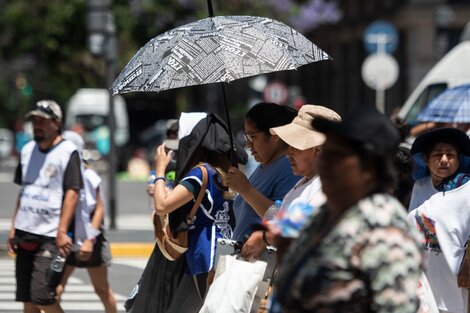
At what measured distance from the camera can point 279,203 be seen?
6027mm

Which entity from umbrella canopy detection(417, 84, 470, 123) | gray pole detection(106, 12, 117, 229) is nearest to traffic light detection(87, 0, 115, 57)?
gray pole detection(106, 12, 117, 229)

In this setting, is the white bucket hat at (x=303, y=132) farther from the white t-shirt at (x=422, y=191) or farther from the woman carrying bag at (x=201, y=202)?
the white t-shirt at (x=422, y=191)

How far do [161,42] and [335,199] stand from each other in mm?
3238

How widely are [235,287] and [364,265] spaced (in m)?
1.95

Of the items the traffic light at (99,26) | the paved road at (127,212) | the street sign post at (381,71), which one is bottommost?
the paved road at (127,212)

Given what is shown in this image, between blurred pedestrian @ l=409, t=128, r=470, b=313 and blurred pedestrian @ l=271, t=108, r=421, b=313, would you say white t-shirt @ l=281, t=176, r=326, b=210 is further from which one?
blurred pedestrian @ l=271, t=108, r=421, b=313

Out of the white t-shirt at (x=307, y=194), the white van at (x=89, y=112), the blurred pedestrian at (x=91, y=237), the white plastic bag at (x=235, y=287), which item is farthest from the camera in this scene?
the white van at (x=89, y=112)

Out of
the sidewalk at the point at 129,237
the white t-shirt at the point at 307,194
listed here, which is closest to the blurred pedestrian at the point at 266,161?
the white t-shirt at the point at 307,194

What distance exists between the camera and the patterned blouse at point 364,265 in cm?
362

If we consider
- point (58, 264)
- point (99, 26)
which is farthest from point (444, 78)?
point (58, 264)

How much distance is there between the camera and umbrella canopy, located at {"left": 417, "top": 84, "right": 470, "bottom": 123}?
11.2m

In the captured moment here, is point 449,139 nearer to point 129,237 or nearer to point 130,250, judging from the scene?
point 130,250

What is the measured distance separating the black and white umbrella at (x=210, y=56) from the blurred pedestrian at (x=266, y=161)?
229 millimetres

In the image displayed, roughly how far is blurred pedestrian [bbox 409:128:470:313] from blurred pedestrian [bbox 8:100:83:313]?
2.35 m
